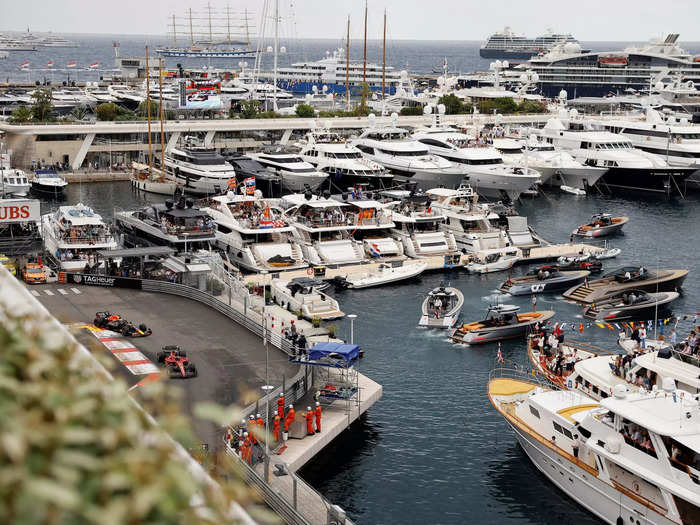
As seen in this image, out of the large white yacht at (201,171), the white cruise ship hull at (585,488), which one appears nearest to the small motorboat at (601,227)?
the large white yacht at (201,171)

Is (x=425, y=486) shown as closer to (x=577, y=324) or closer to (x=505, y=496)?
(x=505, y=496)

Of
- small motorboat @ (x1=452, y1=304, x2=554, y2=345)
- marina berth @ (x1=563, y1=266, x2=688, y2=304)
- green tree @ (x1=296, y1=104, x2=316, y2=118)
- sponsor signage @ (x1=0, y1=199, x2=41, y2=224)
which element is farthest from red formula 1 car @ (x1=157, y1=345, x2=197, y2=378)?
green tree @ (x1=296, y1=104, x2=316, y2=118)

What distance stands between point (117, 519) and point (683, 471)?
67.4ft

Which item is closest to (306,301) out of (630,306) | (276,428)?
(630,306)

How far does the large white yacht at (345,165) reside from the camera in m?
76.0

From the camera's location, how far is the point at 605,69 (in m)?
161

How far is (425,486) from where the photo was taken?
91.9 ft

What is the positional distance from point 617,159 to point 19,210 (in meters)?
56.0

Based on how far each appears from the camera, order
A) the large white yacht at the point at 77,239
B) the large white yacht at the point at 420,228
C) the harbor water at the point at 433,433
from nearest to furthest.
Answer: the harbor water at the point at 433,433 < the large white yacht at the point at 77,239 < the large white yacht at the point at 420,228

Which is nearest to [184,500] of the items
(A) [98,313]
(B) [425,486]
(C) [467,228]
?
(B) [425,486]

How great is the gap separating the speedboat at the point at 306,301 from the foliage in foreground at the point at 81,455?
35.3m

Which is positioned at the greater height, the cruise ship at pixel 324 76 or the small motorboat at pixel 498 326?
the cruise ship at pixel 324 76

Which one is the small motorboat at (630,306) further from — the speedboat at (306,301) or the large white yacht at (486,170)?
the large white yacht at (486,170)

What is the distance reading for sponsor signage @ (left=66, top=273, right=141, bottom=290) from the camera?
1639 inches
